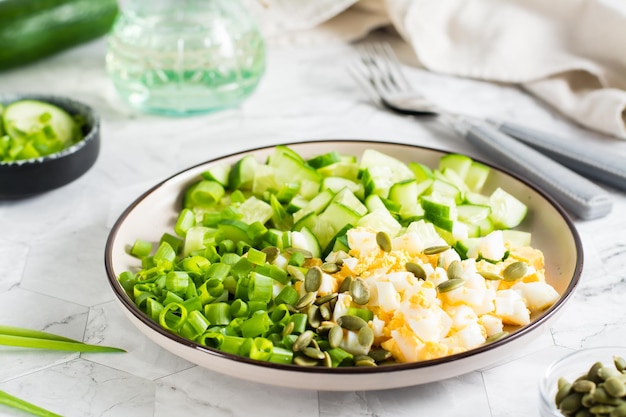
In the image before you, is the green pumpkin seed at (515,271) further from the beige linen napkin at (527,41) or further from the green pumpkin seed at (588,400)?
the beige linen napkin at (527,41)

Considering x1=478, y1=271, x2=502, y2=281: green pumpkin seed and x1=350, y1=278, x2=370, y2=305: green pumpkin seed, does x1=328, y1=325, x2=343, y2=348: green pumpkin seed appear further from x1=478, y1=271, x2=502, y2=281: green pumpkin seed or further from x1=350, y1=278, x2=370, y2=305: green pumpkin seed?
x1=478, y1=271, x2=502, y2=281: green pumpkin seed

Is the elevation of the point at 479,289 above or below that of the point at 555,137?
above

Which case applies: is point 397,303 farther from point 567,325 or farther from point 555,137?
point 555,137

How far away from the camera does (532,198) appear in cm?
186

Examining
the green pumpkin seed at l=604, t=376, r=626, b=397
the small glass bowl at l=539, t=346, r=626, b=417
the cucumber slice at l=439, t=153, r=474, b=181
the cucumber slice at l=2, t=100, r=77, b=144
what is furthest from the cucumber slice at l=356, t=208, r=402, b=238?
the cucumber slice at l=2, t=100, r=77, b=144

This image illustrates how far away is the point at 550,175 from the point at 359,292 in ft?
2.72

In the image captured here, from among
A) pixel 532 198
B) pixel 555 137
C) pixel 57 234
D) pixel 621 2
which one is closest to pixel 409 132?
pixel 555 137

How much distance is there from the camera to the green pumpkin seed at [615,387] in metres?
1.16

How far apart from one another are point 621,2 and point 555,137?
73cm

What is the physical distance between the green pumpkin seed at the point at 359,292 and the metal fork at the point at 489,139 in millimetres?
784

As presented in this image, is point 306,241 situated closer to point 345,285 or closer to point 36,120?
point 345,285

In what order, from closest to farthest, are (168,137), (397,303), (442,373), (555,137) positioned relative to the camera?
1. (442,373)
2. (397,303)
3. (555,137)
4. (168,137)

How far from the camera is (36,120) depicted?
221cm

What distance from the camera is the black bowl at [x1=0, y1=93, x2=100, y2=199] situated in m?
1.99
